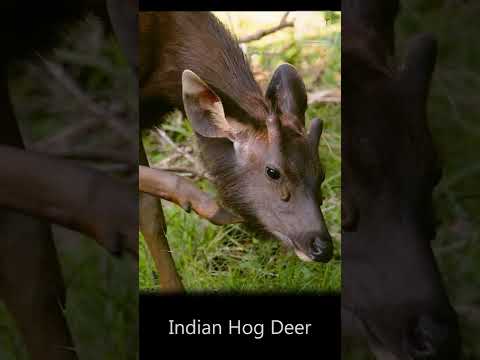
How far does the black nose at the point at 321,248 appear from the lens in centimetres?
300

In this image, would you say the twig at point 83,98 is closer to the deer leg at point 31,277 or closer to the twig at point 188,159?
the twig at point 188,159

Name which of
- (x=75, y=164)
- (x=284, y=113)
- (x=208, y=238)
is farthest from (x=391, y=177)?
(x=75, y=164)

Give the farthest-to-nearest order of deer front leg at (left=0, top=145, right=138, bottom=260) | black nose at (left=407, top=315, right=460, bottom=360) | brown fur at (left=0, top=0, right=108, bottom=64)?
brown fur at (left=0, top=0, right=108, bottom=64)
deer front leg at (left=0, top=145, right=138, bottom=260)
black nose at (left=407, top=315, right=460, bottom=360)

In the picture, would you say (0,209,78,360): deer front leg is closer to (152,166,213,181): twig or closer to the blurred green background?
(152,166,213,181): twig

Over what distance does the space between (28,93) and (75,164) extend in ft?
1.11

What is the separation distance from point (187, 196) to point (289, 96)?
52cm

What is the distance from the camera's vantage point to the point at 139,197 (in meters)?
3.14

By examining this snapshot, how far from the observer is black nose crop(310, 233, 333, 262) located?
9.86ft

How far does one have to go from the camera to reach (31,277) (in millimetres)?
3227

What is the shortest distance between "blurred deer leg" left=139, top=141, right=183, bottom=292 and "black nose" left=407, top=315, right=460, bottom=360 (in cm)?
87

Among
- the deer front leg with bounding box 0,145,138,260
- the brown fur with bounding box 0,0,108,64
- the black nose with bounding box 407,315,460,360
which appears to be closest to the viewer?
the black nose with bounding box 407,315,460,360

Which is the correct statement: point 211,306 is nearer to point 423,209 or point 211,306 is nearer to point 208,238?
point 208,238

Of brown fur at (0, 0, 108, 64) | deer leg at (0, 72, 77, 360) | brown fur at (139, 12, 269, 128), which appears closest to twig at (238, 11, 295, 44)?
brown fur at (139, 12, 269, 128)

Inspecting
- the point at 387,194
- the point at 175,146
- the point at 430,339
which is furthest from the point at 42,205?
the point at 430,339
